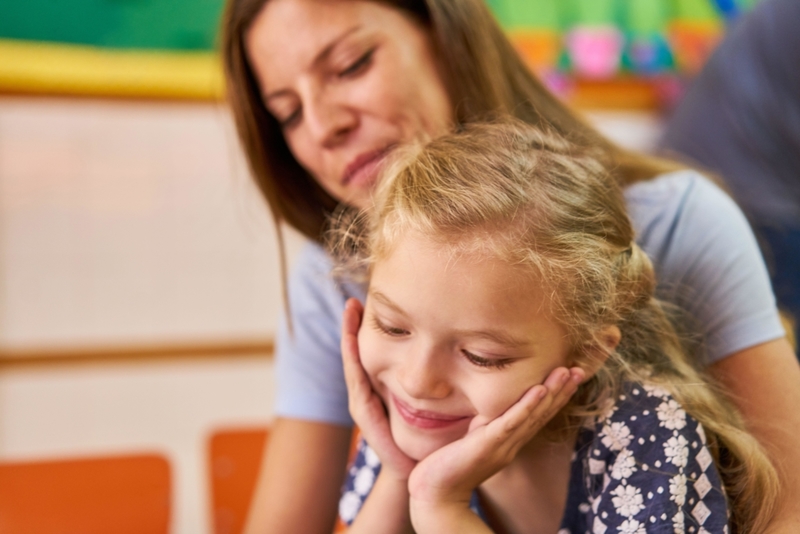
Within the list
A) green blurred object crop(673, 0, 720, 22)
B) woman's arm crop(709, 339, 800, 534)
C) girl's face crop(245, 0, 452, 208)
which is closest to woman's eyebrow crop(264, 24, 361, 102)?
girl's face crop(245, 0, 452, 208)

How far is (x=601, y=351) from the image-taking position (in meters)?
0.80

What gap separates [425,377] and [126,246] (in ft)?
6.25

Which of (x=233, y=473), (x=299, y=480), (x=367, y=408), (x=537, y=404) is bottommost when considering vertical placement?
(x=233, y=473)

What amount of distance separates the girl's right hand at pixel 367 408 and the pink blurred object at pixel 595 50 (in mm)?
2104

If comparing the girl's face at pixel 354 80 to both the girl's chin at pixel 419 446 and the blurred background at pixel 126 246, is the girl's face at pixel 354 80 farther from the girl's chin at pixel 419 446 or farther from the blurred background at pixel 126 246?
the blurred background at pixel 126 246

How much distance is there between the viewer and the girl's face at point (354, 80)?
100 centimetres

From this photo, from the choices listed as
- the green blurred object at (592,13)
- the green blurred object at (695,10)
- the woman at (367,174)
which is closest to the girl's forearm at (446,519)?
the woman at (367,174)

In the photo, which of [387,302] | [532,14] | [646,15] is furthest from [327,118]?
[646,15]

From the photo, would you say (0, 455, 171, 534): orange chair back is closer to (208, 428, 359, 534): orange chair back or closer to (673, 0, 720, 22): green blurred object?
(208, 428, 359, 534): orange chair back

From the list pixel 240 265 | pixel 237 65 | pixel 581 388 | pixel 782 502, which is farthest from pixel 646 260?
pixel 240 265

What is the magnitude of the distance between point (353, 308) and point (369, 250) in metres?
0.08

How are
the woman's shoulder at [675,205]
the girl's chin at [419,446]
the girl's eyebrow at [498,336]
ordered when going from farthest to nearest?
the woman's shoulder at [675,205] < the girl's chin at [419,446] < the girl's eyebrow at [498,336]

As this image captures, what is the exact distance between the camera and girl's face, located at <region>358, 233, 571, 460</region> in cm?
74

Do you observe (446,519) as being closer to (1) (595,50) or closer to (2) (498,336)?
(2) (498,336)
